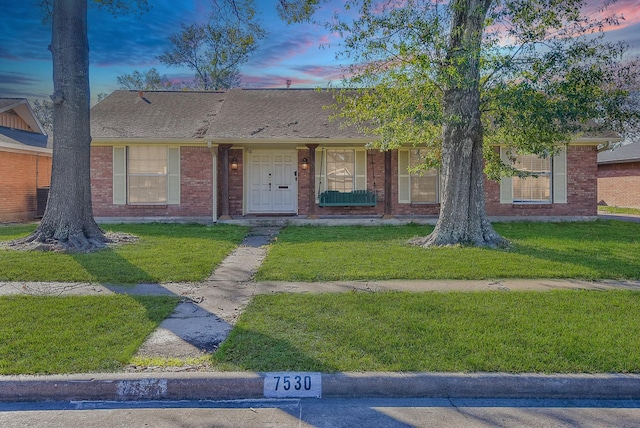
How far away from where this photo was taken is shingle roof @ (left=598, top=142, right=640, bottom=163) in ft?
72.0

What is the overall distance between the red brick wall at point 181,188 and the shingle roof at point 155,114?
2.23ft

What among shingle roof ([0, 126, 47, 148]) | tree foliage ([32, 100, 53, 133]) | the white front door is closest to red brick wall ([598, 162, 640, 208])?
the white front door

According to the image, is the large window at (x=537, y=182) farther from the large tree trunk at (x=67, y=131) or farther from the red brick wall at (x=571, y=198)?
the large tree trunk at (x=67, y=131)

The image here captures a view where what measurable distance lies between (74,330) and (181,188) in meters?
10.1

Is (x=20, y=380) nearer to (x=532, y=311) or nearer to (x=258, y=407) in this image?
(x=258, y=407)

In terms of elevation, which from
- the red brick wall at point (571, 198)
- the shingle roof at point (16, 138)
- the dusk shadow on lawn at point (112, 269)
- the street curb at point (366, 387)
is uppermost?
the shingle roof at point (16, 138)

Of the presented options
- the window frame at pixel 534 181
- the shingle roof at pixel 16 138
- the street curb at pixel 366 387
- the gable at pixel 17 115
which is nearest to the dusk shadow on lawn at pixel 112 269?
the street curb at pixel 366 387

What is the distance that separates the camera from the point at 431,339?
4.08 meters

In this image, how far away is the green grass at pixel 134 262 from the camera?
21.8 feet

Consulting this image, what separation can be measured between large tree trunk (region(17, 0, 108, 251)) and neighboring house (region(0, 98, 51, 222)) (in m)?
7.73

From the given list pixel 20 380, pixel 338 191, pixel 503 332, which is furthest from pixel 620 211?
pixel 20 380

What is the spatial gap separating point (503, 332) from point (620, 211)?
20.9m

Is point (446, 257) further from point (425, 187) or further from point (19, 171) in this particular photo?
point (19, 171)

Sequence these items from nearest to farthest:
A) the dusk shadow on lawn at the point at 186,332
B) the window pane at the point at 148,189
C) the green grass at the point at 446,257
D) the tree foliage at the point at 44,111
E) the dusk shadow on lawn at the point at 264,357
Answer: the dusk shadow on lawn at the point at 264,357
the dusk shadow on lawn at the point at 186,332
the green grass at the point at 446,257
the window pane at the point at 148,189
the tree foliage at the point at 44,111
